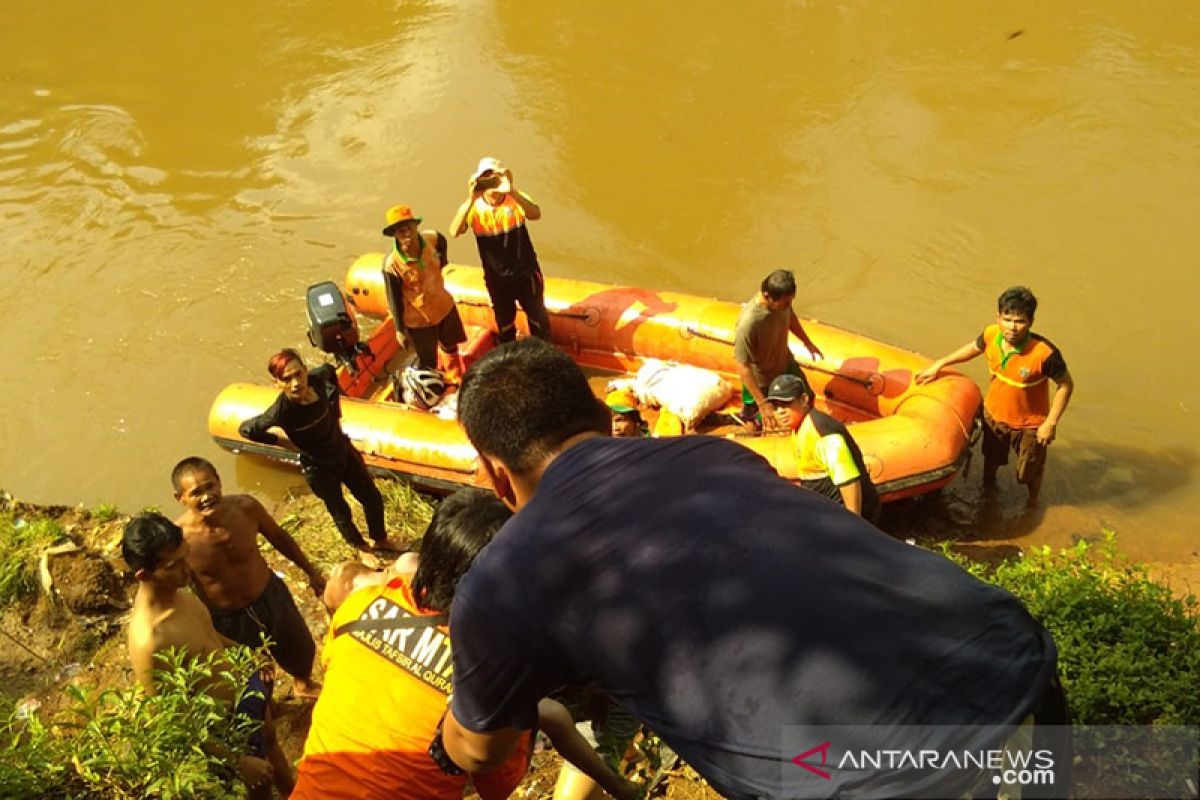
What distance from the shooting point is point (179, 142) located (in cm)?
1168

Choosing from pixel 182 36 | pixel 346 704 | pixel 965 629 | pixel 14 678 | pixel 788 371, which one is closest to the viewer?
pixel 965 629

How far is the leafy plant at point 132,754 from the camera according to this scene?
2.51 metres

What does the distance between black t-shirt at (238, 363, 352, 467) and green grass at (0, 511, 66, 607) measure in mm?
1598

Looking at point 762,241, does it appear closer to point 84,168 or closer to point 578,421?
point 578,421

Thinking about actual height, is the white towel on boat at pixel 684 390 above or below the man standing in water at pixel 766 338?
below

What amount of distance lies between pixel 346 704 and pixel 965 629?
1516 mm

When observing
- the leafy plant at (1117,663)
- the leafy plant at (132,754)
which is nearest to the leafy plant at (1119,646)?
the leafy plant at (1117,663)

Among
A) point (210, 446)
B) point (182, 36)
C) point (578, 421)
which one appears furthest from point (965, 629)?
point (182, 36)

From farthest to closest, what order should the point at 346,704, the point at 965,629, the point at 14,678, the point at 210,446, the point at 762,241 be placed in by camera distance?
the point at 762,241 → the point at 210,446 → the point at 14,678 → the point at 346,704 → the point at 965,629

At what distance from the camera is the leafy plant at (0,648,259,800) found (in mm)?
→ 2508

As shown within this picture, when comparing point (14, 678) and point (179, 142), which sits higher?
point (179, 142)

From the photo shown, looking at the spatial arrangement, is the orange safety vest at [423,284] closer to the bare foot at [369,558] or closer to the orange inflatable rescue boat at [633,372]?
the orange inflatable rescue boat at [633,372]

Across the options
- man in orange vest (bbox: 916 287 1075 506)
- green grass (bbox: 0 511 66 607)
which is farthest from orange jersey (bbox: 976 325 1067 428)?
green grass (bbox: 0 511 66 607)

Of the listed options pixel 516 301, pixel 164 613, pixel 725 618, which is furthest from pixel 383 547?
pixel 725 618
